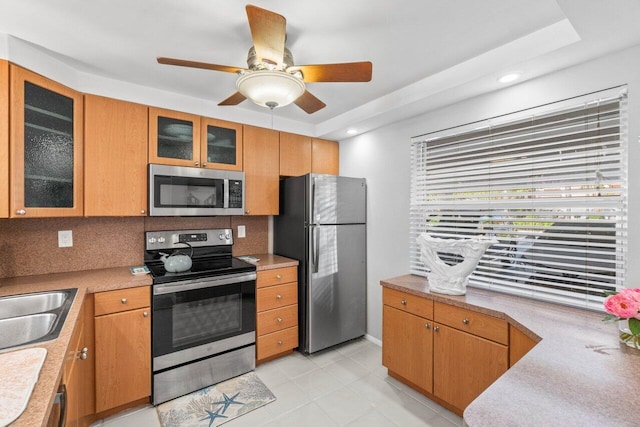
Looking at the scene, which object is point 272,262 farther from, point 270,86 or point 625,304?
point 625,304

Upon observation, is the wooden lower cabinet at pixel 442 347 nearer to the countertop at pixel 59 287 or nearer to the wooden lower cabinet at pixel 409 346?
the wooden lower cabinet at pixel 409 346

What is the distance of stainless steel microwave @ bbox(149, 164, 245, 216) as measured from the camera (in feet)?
7.92

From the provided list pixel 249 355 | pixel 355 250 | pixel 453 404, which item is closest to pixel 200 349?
pixel 249 355

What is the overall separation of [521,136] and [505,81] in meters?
0.39

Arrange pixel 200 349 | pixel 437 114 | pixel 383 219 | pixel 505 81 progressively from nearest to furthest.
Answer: pixel 505 81 → pixel 200 349 → pixel 437 114 → pixel 383 219

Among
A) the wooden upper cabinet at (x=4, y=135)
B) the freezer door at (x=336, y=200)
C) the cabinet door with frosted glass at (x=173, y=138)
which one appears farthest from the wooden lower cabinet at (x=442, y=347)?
the wooden upper cabinet at (x=4, y=135)

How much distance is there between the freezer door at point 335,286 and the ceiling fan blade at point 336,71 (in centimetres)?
148

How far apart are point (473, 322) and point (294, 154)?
7.48 ft

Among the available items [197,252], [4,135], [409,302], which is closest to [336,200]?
[409,302]

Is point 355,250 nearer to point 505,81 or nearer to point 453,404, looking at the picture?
point 453,404

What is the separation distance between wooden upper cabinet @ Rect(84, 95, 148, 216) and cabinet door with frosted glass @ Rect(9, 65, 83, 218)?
63 mm

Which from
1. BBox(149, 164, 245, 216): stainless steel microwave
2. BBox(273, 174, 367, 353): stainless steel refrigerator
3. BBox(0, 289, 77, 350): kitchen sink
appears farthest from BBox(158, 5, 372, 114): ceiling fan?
BBox(0, 289, 77, 350): kitchen sink

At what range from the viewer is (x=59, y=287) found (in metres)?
1.90

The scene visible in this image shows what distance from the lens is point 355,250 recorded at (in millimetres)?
3152
